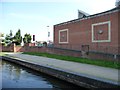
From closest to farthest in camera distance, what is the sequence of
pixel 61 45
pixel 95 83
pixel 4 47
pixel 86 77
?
pixel 95 83 → pixel 86 77 → pixel 61 45 → pixel 4 47

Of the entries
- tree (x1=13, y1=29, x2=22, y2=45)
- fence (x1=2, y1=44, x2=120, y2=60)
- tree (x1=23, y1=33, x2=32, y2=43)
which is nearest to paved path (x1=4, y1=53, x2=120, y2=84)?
fence (x1=2, y1=44, x2=120, y2=60)

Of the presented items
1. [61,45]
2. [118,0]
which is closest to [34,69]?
[61,45]

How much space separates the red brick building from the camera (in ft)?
68.4

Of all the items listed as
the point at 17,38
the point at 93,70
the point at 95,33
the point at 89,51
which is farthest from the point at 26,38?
the point at 93,70

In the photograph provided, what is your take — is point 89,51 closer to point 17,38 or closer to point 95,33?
point 95,33

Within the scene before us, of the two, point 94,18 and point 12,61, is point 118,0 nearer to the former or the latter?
point 94,18

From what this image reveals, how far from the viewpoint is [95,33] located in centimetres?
2372

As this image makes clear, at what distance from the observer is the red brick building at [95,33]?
68.4ft

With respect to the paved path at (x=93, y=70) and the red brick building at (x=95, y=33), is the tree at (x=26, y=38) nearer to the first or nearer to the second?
the red brick building at (x=95, y=33)

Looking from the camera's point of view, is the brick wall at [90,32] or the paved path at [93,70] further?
the brick wall at [90,32]

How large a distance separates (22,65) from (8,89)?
10454mm

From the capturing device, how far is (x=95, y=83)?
9688 mm

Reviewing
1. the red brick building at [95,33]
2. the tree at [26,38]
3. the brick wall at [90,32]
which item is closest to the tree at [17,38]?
the tree at [26,38]

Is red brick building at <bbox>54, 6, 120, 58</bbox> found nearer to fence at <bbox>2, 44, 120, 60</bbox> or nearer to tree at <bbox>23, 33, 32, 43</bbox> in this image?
fence at <bbox>2, 44, 120, 60</bbox>
